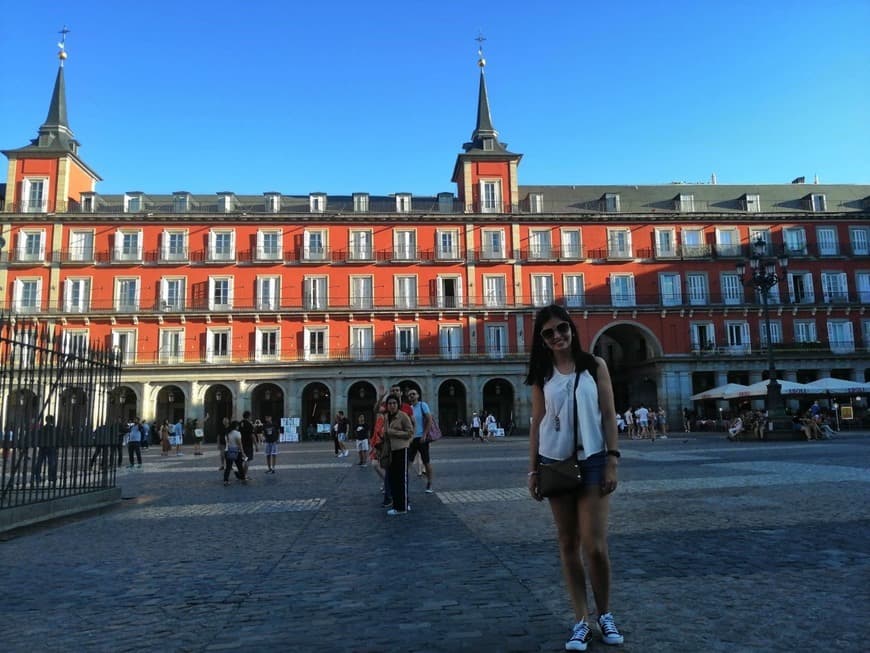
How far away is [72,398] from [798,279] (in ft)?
146

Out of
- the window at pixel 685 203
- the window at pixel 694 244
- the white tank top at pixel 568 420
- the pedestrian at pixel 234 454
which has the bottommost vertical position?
the pedestrian at pixel 234 454

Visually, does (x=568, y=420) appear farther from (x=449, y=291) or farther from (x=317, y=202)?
(x=317, y=202)

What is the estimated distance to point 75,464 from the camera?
9266 millimetres

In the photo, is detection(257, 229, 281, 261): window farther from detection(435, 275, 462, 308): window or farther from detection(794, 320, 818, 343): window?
detection(794, 320, 818, 343): window

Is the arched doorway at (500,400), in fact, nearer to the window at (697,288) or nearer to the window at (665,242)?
the window at (697,288)

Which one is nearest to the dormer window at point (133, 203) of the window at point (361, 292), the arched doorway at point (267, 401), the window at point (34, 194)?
the window at point (34, 194)

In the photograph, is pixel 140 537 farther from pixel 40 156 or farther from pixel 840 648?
pixel 40 156

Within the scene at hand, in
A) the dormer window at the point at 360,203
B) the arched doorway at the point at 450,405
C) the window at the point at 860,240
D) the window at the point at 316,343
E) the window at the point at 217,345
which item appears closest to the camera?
the window at the point at 217,345

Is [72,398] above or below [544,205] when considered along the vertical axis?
below

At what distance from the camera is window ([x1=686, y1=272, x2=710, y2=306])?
4178 centimetres

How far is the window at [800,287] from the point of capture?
4206cm

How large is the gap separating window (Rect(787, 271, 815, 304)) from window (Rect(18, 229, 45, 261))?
47.6 meters

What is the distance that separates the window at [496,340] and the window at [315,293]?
34.1 feet

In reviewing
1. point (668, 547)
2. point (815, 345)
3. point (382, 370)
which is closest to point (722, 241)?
point (815, 345)
